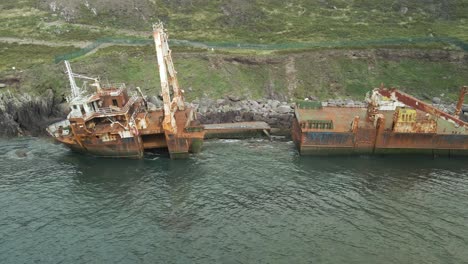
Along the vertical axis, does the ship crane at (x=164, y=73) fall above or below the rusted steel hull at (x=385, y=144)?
above

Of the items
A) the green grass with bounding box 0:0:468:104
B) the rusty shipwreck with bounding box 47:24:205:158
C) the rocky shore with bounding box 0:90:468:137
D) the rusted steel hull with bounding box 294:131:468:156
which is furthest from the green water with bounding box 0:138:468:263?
the green grass with bounding box 0:0:468:104

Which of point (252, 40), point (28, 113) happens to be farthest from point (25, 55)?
point (252, 40)

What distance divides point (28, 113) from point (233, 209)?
37.9m

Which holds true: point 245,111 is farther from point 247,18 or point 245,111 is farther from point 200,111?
point 247,18

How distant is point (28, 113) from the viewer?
56.6 metres

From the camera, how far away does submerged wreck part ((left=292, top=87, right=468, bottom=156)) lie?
4481 cm

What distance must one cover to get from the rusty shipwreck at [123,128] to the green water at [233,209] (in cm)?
158

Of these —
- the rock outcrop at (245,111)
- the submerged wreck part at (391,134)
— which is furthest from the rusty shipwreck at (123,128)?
the submerged wreck part at (391,134)

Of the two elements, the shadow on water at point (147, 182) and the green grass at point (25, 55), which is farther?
the green grass at point (25, 55)

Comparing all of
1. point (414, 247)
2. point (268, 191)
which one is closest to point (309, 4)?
point (268, 191)

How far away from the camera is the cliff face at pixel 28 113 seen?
5462cm

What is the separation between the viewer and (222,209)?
36031mm

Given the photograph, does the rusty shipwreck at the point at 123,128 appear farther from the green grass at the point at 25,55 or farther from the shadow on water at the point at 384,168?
the green grass at the point at 25,55

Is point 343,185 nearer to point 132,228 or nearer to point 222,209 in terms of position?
point 222,209
